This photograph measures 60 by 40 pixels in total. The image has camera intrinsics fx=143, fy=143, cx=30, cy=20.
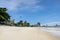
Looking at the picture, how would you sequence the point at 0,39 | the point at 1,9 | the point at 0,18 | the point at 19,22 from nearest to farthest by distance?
the point at 0,39 < the point at 0,18 < the point at 1,9 < the point at 19,22

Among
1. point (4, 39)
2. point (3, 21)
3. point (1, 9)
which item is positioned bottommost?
point (4, 39)

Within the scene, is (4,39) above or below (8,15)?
below

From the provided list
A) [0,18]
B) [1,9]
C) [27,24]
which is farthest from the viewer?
[27,24]

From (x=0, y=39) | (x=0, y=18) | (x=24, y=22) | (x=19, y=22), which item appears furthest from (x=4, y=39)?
(x=24, y=22)

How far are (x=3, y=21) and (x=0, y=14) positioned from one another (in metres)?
0.85

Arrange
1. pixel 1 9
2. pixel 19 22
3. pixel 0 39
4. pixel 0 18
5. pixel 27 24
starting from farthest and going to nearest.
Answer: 1. pixel 27 24
2. pixel 19 22
3. pixel 1 9
4. pixel 0 18
5. pixel 0 39

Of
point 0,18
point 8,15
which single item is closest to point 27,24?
point 8,15

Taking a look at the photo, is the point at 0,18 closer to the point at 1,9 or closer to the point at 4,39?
the point at 1,9

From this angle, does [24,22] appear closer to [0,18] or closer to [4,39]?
[0,18]

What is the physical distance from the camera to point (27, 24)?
2316cm

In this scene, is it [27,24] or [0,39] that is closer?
[0,39]

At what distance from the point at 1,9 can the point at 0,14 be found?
22.8 inches

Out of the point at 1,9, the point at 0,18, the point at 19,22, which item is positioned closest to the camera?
the point at 0,18

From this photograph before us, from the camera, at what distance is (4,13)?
15875 millimetres
